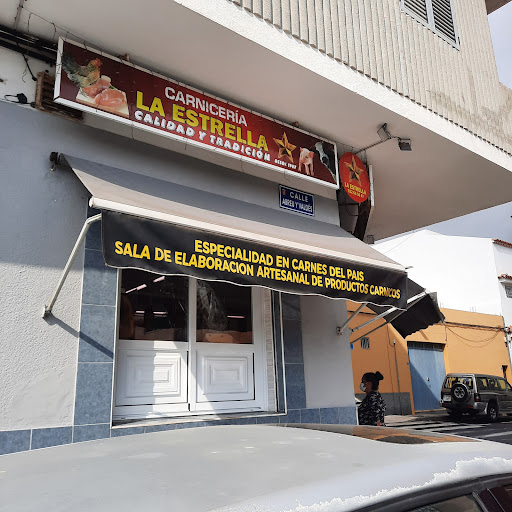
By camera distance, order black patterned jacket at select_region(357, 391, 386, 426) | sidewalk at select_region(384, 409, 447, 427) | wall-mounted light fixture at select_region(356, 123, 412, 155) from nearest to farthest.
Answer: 1. wall-mounted light fixture at select_region(356, 123, 412, 155)
2. black patterned jacket at select_region(357, 391, 386, 426)
3. sidewalk at select_region(384, 409, 447, 427)

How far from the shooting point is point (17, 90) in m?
4.82

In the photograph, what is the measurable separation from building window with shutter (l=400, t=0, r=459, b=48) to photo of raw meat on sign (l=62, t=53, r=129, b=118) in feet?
14.4

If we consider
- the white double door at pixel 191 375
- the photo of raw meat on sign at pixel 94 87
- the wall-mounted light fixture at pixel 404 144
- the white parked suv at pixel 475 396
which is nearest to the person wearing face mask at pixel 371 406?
the white double door at pixel 191 375

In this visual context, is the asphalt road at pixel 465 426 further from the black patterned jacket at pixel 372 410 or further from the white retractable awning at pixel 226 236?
the white retractable awning at pixel 226 236

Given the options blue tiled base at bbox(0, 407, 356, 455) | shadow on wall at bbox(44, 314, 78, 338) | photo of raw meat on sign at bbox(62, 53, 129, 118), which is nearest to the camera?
blue tiled base at bbox(0, 407, 356, 455)

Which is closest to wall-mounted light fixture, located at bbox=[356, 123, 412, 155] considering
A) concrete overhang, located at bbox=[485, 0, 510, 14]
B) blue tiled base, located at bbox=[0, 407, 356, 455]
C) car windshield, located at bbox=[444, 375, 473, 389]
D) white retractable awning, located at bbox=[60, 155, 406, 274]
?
white retractable awning, located at bbox=[60, 155, 406, 274]

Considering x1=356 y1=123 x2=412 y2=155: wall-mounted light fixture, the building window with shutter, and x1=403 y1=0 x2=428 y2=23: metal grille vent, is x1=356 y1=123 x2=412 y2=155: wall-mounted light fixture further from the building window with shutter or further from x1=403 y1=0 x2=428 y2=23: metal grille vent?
x1=403 y1=0 x2=428 y2=23: metal grille vent

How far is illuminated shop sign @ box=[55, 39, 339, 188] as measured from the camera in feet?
15.7

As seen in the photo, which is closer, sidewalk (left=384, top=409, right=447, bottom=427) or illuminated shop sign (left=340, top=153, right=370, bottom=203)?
illuminated shop sign (left=340, top=153, right=370, bottom=203)

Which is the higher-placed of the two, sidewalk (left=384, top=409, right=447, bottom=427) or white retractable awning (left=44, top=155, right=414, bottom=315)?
white retractable awning (left=44, top=155, right=414, bottom=315)

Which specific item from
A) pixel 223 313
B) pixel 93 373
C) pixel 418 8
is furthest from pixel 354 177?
pixel 93 373

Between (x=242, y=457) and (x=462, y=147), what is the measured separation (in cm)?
667

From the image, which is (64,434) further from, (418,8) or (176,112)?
(418,8)

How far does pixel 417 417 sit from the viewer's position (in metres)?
18.2
